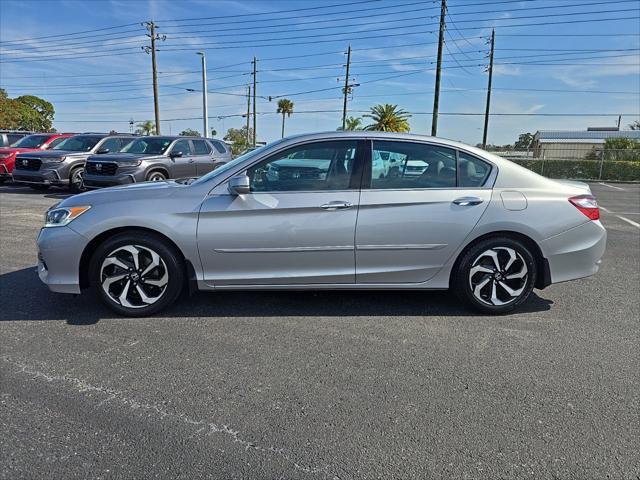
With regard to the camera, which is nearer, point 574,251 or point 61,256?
point 61,256

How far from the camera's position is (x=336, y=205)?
389 centimetres

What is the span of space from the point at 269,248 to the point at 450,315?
1.70 metres

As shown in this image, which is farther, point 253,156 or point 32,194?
point 32,194

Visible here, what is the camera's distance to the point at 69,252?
3830mm

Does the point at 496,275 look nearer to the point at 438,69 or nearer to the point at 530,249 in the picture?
the point at 530,249

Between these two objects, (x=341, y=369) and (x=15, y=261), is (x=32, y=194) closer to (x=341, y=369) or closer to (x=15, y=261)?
(x=15, y=261)

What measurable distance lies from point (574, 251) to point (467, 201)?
3.57 feet

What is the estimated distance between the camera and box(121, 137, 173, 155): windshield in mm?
12484

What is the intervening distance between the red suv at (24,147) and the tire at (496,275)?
48.2ft

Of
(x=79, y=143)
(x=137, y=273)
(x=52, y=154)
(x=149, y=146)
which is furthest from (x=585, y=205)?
(x=79, y=143)

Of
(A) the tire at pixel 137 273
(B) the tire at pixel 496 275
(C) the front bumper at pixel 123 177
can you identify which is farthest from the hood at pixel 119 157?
(B) the tire at pixel 496 275

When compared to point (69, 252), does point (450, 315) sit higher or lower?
lower

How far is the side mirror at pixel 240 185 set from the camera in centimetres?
378

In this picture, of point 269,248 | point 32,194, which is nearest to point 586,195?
point 269,248
